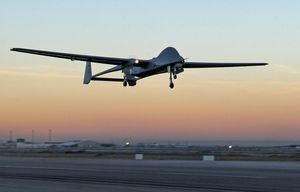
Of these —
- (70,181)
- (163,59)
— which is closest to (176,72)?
(163,59)

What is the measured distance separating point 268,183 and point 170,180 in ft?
16.5

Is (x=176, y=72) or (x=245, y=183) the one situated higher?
(x=176, y=72)

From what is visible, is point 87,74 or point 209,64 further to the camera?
point 87,74

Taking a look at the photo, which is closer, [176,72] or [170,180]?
[170,180]

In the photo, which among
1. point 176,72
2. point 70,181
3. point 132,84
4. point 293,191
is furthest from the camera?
point 132,84

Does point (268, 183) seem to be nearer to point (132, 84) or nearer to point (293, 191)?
point (293, 191)

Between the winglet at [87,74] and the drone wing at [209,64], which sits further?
the winglet at [87,74]

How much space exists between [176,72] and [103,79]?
1226 centimetres

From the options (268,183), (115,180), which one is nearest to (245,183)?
(268,183)

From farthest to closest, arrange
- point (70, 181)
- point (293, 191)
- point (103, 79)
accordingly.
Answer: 1. point (103, 79)
2. point (70, 181)
3. point (293, 191)

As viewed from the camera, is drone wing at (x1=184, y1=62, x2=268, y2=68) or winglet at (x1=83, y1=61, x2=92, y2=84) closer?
drone wing at (x1=184, y1=62, x2=268, y2=68)

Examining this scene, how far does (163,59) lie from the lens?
38156 mm

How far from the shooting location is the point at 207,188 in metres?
→ 23.3

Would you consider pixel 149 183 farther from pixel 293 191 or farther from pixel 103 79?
pixel 103 79
